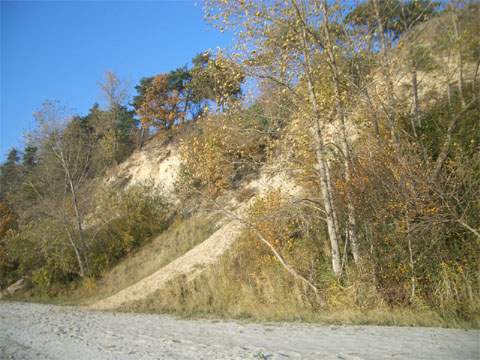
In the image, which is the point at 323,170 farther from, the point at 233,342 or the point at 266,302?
the point at 233,342

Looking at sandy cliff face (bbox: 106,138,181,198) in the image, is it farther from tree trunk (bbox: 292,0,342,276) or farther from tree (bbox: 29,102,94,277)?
tree trunk (bbox: 292,0,342,276)

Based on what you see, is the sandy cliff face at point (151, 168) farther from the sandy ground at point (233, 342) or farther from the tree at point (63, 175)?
the sandy ground at point (233, 342)

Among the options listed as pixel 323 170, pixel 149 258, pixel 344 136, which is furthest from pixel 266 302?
pixel 149 258

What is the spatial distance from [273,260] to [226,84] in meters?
5.90

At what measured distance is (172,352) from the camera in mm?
6469

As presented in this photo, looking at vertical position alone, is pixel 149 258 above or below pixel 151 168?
below

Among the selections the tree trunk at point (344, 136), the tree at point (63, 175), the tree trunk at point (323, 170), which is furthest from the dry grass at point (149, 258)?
the tree trunk at point (344, 136)

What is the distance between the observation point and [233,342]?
6934mm

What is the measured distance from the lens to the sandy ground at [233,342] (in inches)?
217

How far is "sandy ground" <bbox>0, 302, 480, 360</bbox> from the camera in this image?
552 centimetres

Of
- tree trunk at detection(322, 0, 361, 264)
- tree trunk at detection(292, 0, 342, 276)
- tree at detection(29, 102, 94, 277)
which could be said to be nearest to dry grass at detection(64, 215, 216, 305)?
tree at detection(29, 102, 94, 277)

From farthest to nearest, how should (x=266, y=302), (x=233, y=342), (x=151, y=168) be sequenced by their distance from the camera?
(x=151, y=168)
(x=266, y=302)
(x=233, y=342)

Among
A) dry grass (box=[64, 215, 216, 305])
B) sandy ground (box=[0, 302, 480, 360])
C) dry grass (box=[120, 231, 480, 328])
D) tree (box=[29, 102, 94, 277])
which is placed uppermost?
tree (box=[29, 102, 94, 277])

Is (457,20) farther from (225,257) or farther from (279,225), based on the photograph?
(225,257)
